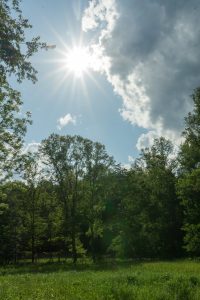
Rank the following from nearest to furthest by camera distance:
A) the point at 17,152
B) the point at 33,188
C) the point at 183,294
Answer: the point at 183,294, the point at 17,152, the point at 33,188

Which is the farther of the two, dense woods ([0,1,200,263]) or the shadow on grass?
dense woods ([0,1,200,263])

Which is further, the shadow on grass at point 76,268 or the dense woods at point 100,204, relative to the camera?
the dense woods at point 100,204

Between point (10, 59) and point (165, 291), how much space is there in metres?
11.3

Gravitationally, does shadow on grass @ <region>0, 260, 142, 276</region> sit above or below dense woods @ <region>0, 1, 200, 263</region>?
below

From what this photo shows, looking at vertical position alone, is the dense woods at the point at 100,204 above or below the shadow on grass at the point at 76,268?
above

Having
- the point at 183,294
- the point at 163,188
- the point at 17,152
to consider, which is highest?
the point at 163,188

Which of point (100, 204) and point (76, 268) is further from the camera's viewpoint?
point (100, 204)

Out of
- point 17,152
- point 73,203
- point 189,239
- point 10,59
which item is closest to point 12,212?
point 73,203

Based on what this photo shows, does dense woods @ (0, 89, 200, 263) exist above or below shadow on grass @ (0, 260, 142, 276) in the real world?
above

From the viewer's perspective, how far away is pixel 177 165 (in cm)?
6812

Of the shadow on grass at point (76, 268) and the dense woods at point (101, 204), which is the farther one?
the dense woods at point (101, 204)

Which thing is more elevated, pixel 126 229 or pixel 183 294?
pixel 126 229

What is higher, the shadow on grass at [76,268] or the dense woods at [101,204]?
the dense woods at [101,204]

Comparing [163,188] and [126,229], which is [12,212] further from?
[163,188]
